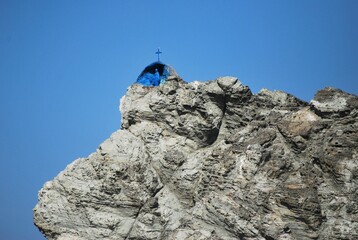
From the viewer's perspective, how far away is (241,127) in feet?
114

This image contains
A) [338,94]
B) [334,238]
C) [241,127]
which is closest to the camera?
[334,238]

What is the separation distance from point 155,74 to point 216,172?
10.8 meters

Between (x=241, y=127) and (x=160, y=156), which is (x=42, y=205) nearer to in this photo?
(x=160, y=156)

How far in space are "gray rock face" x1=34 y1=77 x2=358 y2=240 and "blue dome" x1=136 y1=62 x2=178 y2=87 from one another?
2.77m

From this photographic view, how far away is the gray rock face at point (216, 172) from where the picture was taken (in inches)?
1156

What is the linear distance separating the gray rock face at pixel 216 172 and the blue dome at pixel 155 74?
9.09ft

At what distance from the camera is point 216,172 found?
31469mm

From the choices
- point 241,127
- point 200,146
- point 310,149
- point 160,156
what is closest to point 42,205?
point 160,156

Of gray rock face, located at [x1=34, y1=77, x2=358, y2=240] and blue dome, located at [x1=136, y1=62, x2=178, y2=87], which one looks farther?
blue dome, located at [x1=136, y1=62, x2=178, y2=87]

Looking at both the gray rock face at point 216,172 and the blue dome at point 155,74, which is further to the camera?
the blue dome at point 155,74

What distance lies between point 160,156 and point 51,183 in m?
7.03

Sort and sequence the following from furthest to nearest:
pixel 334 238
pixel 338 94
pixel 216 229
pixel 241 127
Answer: pixel 241 127
pixel 338 94
pixel 216 229
pixel 334 238

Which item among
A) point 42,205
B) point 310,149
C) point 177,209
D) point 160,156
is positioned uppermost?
point 310,149

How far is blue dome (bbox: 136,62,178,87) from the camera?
38812mm
